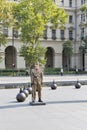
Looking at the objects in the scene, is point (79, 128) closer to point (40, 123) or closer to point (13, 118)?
point (40, 123)

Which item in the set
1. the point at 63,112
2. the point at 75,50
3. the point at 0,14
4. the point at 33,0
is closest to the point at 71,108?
the point at 63,112

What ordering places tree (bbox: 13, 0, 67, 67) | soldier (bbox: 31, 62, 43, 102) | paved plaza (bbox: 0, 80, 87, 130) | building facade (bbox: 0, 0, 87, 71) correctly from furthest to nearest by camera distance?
building facade (bbox: 0, 0, 87, 71) → tree (bbox: 13, 0, 67, 67) → soldier (bbox: 31, 62, 43, 102) → paved plaza (bbox: 0, 80, 87, 130)

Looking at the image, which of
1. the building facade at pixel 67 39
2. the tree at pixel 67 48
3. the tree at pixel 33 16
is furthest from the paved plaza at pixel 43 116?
the building facade at pixel 67 39

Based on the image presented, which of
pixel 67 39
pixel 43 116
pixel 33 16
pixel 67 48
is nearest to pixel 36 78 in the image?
pixel 43 116

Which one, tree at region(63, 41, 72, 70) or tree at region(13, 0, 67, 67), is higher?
tree at region(13, 0, 67, 67)

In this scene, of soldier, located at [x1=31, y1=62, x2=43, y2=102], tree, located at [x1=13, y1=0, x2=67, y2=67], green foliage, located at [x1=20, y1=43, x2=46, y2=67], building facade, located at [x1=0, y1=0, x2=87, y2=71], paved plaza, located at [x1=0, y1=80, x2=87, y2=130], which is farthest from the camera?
building facade, located at [x1=0, y1=0, x2=87, y2=71]

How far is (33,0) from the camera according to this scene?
55.7 meters

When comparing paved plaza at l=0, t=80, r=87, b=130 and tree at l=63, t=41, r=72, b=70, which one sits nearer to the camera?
paved plaza at l=0, t=80, r=87, b=130

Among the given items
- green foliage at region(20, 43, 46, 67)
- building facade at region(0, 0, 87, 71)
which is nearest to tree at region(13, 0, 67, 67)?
green foliage at region(20, 43, 46, 67)

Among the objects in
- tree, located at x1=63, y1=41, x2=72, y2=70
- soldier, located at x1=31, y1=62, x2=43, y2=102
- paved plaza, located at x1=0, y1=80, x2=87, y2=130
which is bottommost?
paved plaza, located at x1=0, y1=80, x2=87, y2=130

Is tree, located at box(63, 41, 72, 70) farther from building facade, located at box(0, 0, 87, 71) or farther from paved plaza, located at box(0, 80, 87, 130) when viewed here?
paved plaza, located at box(0, 80, 87, 130)

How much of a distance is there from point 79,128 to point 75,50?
7097 centimetres

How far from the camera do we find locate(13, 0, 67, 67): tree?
55.1 m

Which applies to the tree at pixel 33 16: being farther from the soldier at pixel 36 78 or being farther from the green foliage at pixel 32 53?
the soldier at pixel 36 78
